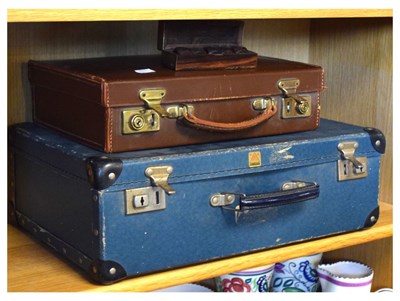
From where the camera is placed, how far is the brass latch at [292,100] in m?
1.47

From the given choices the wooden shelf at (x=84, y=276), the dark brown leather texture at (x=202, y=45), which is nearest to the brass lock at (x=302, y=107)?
the dark brown leather texture at (x=202, y=45)

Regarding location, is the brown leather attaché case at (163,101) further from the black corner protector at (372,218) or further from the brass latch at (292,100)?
the black corner protector at (372,218)

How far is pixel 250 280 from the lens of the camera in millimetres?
1620

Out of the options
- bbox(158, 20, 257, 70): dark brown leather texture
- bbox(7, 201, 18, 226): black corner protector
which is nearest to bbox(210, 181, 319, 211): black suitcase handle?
bbox(158, 20, 257, 70): dark brown leather texture

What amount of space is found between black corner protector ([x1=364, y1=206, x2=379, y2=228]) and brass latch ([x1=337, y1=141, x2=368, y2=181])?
0.27 ft

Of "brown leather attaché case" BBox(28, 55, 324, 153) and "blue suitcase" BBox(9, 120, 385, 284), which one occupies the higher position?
"brown leather attaché case" BBox(28, 55, 324, 153)

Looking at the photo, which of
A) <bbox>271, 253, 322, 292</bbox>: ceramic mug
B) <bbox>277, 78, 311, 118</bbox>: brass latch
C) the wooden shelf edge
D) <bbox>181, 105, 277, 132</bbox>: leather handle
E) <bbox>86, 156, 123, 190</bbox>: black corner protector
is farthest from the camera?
<bbox>271, 253, 322, 292</bbox>: ceramic mug

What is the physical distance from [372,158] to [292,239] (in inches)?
8.7

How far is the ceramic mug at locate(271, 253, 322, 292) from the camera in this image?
1.72m

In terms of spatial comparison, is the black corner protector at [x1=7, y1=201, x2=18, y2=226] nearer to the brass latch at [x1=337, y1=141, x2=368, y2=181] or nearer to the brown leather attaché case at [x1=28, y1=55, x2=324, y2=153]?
the brown leather attaché case at [x1=28, y1=55, x2=324, y2=153]

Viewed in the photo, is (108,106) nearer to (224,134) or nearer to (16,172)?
(224,134)

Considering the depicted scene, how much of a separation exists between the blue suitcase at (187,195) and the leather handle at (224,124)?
3 cm

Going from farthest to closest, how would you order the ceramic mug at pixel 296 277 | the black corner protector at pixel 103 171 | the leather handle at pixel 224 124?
the ceramic mug at pixel 296 277 → the leather handle at pixel 224 124 → the black corner protector at pixel 103 171

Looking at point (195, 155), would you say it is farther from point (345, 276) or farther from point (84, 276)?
point (345, 276)
